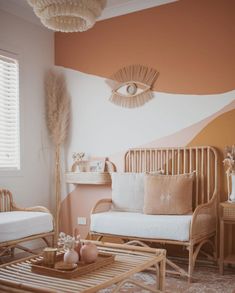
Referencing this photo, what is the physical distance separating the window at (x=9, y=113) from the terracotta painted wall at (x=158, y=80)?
0.69 m

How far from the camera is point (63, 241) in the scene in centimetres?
250

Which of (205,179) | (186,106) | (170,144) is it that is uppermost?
(186,106)

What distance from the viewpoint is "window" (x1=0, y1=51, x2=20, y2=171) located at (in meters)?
4.43

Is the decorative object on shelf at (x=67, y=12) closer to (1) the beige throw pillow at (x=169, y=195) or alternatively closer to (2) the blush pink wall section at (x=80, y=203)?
(1) the beige throw pillow at (x=169, y=195)

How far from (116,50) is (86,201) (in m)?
1.85

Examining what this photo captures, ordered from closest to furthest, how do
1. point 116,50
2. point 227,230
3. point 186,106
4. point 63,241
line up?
point 63,241, point 227,230, point 186,106, point 116,50

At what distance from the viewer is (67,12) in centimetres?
260

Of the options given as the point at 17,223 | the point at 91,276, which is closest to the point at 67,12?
the point at 91,276

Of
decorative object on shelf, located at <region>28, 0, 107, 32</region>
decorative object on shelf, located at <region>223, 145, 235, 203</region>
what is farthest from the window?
decorative object on shelf, located at <region>223, 145, 235, 203</region>

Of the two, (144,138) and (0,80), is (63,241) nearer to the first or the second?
(144,138)

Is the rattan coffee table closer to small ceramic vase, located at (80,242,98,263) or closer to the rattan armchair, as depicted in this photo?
small ceramic vase, located at (80,242,98,263)

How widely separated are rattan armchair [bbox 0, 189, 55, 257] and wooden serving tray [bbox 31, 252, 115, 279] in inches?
40.3

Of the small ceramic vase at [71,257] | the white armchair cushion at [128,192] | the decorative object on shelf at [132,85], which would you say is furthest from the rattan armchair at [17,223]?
the decorative object on shelf at [132,85]

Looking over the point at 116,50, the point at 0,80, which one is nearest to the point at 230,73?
the point at 116,50
